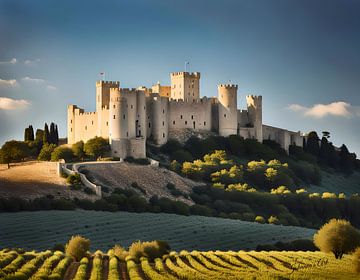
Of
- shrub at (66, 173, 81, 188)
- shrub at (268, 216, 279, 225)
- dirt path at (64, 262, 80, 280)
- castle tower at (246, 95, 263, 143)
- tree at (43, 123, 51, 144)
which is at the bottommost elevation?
shrub at (268, 216, 279, 225)

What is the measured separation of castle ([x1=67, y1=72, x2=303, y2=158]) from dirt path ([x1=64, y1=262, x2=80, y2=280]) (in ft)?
132

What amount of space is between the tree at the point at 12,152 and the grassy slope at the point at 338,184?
2975 cm

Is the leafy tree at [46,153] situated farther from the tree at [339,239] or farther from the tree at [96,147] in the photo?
the tree at [339,239]

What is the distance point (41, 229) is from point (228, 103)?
40058 mm

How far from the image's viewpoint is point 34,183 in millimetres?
71062

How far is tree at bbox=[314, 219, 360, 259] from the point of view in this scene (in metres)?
48.6

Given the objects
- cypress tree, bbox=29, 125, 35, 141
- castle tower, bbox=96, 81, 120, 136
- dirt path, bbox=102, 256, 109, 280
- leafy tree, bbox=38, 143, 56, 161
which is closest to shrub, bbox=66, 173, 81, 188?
leafy tree, bbox=38, 143, 56, 161

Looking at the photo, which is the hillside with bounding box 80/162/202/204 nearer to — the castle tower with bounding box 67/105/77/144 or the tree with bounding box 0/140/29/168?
the tree with bounding box 0/140/29/168

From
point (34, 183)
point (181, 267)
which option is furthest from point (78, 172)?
point (181, 267)

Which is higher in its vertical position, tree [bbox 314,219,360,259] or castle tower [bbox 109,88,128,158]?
castle tower [bbox 109,88,128,158]

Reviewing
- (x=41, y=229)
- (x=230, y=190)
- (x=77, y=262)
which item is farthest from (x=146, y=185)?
(x=77, y=262)

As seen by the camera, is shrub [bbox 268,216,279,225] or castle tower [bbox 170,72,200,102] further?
castle tower [bbox 170,72,200,102]

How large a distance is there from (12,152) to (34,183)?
37.7 ft

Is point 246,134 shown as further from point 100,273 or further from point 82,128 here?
point 100,273
